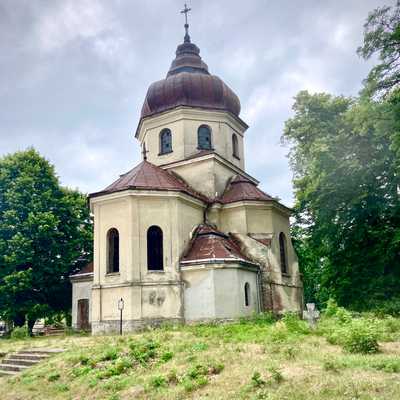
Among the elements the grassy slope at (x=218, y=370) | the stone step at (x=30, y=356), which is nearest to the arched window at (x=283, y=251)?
the grassy slope at (x=218, y=370)

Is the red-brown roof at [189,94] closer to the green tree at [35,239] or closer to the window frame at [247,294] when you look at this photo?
the green tree at [35,239]

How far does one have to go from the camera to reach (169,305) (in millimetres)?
20188

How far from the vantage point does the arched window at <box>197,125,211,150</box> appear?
85.2ft

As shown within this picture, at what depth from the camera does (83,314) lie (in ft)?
81.5

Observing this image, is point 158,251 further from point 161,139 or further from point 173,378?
point 173,378

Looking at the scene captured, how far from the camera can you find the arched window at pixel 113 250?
21.2 m

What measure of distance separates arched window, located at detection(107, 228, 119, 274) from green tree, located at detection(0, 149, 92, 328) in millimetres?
6785

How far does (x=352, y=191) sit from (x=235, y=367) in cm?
Answer: 1068

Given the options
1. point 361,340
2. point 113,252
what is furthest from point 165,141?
point 361,340

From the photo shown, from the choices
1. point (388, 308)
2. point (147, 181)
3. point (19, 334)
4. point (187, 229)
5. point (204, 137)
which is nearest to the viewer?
point (388, 308)

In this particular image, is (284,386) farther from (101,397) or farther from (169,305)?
(169,305)

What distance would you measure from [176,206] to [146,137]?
6.93 meters

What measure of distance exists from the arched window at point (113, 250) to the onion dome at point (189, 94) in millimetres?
8175

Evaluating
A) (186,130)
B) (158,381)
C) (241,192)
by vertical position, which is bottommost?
(158,381)
